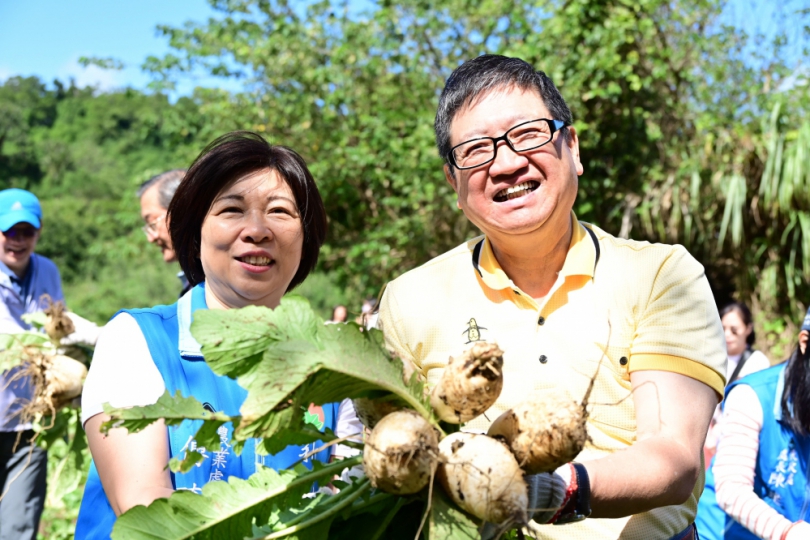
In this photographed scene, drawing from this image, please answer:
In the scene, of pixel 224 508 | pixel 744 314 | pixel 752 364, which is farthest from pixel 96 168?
pixel 224 508

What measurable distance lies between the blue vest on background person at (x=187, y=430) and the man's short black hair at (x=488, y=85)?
3.11 feet

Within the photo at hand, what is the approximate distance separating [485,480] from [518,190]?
96 centimetres

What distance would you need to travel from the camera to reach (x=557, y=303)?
2.19m

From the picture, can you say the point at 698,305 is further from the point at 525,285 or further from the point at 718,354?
the point at 525,285

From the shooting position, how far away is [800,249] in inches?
321

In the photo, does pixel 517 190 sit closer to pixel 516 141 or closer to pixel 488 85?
pixel 516 141

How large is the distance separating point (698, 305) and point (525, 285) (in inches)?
19.6

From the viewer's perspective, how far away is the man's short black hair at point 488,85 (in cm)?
219

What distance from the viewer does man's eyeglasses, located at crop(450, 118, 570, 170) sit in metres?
2.13

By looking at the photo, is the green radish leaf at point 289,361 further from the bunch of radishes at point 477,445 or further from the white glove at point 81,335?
the white glove at point 81,335

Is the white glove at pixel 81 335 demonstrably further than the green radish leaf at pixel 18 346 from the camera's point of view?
Yes

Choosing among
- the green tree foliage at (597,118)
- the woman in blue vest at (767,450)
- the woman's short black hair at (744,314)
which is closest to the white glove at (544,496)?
the woman in blue vest at (767,450)

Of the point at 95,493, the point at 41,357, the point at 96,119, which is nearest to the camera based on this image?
the point at 95,493

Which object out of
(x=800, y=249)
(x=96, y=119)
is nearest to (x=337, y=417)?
(x=800, y=249)
